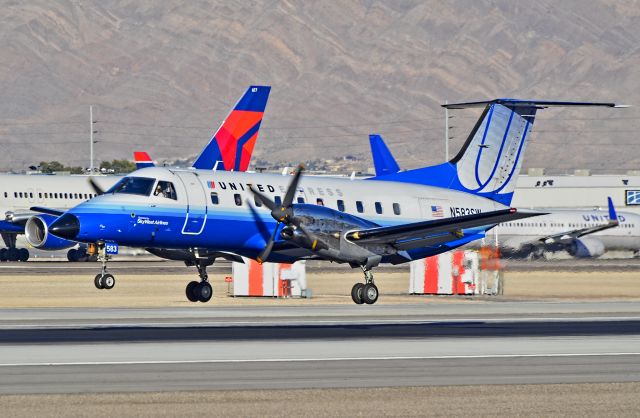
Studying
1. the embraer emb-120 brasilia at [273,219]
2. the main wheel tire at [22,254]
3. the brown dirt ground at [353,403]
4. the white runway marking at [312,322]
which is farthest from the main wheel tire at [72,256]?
the brown dirt ground at [353,403]

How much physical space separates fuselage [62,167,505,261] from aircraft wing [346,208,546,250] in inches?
80.4

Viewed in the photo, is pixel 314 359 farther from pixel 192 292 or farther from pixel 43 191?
pixel 43 191

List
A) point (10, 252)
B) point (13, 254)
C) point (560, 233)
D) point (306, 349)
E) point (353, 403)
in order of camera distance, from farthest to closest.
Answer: point (560, 233)
point (13, 254)
point (10, 252)
point (306, 349)
point (353, 403)

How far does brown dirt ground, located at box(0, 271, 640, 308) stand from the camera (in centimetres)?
4791

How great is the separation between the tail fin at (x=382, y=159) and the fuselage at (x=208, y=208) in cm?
905

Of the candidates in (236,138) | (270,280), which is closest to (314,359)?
(270,280)

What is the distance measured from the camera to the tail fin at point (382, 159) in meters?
55.7

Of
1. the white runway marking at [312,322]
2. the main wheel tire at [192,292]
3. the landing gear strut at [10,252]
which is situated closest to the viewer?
the white runway marking at [312,322]

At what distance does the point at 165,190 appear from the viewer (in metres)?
40.8

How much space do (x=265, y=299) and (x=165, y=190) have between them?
376 inches

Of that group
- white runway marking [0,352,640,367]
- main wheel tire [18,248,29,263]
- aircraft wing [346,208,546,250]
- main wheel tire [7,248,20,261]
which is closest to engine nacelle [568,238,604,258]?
main wheel tire [18,248,29,263]

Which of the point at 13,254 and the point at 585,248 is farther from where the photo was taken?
the point at 585,248

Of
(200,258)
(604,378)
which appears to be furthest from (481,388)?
(200,258)

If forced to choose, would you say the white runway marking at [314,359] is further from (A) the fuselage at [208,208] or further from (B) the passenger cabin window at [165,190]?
(B) the passenger cabin window at [165,190]
